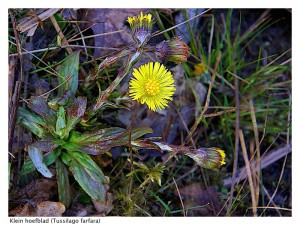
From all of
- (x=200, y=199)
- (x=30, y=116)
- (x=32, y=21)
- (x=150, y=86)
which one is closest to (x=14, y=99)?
(x=30, y=116)

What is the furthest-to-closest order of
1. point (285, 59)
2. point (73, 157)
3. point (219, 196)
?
point (285, 59) < point (219, 196) < point (73, 157)

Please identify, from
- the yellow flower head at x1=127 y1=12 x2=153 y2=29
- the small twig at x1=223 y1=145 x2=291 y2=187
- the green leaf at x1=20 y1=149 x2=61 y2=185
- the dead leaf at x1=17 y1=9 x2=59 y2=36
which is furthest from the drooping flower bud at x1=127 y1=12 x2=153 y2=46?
the small twig at x1=223 y1=145 x2=291 y2=187

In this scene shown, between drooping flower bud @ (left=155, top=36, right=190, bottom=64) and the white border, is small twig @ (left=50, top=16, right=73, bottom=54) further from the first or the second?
drooping flower bud @ (left=155, top=36, right=190, bottom=64)

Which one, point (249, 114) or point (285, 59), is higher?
point (285, 59)

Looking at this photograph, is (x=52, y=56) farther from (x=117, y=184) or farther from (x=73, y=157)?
(x=117, y=184)

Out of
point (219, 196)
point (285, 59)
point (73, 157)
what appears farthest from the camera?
point (285, 59)

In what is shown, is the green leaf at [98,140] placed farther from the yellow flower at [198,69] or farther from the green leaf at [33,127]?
the yellow flower at [198,69]
